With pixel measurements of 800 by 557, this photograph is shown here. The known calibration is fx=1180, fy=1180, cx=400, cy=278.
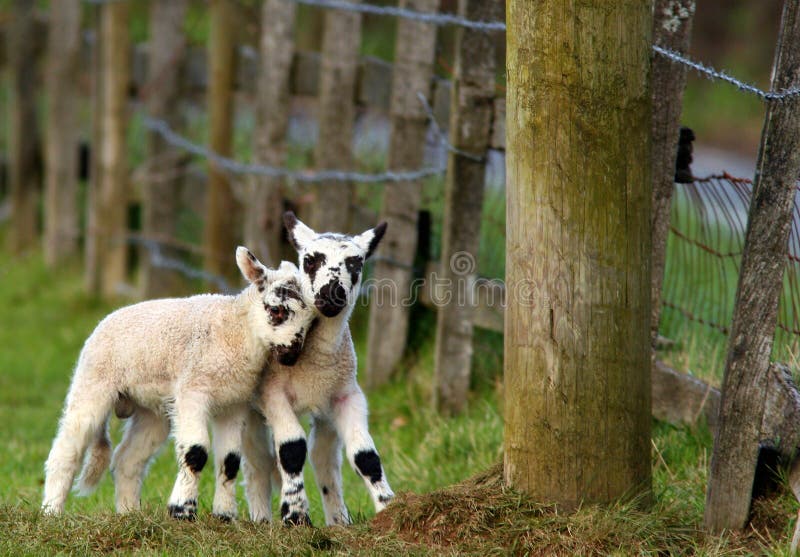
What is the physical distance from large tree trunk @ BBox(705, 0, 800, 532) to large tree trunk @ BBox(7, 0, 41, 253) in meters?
10.7

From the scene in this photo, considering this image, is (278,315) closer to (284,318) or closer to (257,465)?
(284,318)

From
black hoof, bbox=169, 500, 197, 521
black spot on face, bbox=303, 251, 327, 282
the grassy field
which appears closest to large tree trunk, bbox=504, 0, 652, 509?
the grassy field

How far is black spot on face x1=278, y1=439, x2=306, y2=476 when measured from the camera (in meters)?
5.14

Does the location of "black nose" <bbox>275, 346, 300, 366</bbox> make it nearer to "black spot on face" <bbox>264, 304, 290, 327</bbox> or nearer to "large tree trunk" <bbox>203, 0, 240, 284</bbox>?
"black spot on face" <bbox>264, 304, 290, 327</bbox>

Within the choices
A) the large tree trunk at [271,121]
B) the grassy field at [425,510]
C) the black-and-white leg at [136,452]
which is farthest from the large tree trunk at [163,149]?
the black-and-white leg at [136,452]

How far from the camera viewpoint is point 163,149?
11289 mm

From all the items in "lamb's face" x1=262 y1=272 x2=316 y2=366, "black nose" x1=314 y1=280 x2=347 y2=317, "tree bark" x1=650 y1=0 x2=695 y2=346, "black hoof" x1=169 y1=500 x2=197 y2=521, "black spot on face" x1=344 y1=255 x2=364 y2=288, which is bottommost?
"black hoof" x1=169 y1=500 x2=197 y2=521

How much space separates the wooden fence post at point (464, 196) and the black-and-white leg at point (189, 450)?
8.74 ft

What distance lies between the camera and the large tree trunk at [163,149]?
437 inches

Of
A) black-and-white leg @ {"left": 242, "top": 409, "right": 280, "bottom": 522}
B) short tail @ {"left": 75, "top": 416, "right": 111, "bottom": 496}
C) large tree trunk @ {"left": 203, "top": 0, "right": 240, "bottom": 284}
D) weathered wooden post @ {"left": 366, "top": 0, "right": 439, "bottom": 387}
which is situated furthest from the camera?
large tree trunk @ {"left": 203, "top": 0, "right": 240, "bottom": 284}

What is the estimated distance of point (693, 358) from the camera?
6.56 m

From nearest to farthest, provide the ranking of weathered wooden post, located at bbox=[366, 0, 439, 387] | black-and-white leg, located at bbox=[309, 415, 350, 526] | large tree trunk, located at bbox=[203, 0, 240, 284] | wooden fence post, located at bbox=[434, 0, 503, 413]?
black-and-white leg, located at bbox=[309, 415, 350, 526]
wooden fence post, located at bbox=[434, 0, 503, 413]
weathered wooden post, located at bbox=[366, 0, 439, 387]
large tree trunk, located at bbox=[203, 0, 240, 284]

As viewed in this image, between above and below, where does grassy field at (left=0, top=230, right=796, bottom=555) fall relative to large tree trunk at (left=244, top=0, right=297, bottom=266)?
below

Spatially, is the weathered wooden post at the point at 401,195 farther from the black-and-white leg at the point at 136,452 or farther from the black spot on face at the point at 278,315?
the black spot on face at the point at 278,315
